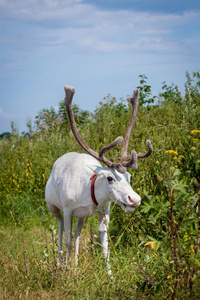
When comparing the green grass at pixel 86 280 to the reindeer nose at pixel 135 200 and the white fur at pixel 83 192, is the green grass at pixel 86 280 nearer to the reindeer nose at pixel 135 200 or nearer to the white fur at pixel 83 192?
the white fur at pixel 83 192

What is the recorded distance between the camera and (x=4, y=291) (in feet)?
11.5

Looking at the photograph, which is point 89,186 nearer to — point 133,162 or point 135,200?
point 133,162

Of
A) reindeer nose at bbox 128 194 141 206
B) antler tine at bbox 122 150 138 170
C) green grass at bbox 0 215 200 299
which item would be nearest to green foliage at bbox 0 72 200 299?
green grass at bbox 0 215 200 299

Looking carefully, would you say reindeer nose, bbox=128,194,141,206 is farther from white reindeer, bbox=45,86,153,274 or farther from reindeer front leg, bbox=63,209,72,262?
reindeer front leg, bbox=63,209,72,262

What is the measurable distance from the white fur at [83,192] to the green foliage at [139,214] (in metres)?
0.20

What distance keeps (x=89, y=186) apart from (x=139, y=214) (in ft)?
2.21

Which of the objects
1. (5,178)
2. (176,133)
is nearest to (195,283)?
(176,133)

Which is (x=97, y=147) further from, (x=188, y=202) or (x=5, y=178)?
(x=188, y=202)

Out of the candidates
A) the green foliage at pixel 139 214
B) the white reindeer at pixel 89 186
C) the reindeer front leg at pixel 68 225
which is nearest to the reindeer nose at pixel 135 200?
the white reindeer at pixel 89 186

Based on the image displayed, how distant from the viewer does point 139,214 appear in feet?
13.4

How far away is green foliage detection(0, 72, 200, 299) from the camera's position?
10.0ft

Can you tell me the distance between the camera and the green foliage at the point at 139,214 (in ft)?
10.0

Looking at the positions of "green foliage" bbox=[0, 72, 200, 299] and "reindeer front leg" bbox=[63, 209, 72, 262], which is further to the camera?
"reindeer front leg" bbox=[63, 209, 72, 262]

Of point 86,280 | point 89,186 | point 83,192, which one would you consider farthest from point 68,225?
point 86,280
